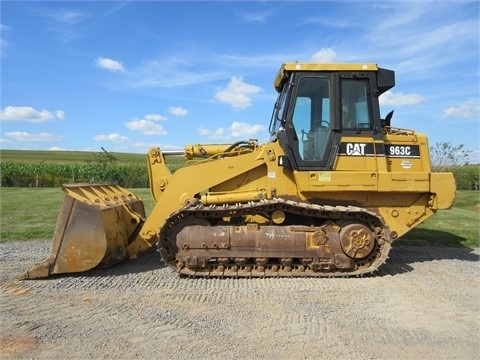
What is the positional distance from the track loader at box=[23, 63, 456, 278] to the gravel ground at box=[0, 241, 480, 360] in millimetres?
355

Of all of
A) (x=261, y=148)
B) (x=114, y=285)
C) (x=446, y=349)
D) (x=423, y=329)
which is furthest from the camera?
(x=261, y=148)

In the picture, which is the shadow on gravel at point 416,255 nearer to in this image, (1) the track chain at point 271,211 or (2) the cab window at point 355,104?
(1) the track chain at point 271,211

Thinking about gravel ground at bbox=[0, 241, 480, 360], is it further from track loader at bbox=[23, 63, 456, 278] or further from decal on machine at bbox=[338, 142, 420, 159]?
decal on machine at bbox=[338, 142, 420, 159]

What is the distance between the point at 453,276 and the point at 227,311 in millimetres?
4144

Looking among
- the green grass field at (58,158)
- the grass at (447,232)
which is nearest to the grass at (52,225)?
the grass at (447,232)

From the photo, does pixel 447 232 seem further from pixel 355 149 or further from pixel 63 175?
pixel 63 175

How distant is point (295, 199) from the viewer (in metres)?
7.20

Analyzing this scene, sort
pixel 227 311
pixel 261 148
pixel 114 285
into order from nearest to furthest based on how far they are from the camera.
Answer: pixel 227 311
pixel 114 285
pixel 261 148

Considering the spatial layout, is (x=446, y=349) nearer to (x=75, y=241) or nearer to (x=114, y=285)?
(x=114, y=285)

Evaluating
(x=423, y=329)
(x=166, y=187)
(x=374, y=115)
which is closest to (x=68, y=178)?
(x=166, y=187)

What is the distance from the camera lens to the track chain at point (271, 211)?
6.71 meters

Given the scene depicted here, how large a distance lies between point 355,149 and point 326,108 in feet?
2.81

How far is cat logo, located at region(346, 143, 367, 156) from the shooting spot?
707 centimetres

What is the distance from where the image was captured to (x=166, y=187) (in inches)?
289
